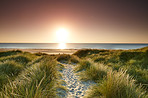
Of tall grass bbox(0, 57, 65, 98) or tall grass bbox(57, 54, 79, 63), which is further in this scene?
tall grass bbox(57, 54, 79, 63)

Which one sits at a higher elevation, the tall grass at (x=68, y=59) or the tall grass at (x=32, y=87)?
the tall grass at (x=32, y=87)

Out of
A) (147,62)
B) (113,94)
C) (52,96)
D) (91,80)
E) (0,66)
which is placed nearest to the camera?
(113,94)

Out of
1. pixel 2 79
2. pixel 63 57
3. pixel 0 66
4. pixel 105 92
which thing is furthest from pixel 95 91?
pixel 63 57

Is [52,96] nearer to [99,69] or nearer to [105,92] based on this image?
[105,92]

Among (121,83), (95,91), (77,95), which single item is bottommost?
(77,95)

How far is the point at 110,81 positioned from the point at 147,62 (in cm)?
913

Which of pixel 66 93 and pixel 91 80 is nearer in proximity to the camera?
pixel 66 93

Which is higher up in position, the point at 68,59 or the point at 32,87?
the point at 32,87

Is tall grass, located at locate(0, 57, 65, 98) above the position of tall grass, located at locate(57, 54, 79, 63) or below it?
above

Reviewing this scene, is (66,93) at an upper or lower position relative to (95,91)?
lower

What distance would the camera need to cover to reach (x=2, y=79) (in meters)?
4.48

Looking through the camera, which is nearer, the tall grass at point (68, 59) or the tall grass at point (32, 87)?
the tall grass at point (32, 87)

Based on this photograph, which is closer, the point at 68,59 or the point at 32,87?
the point at 32,87

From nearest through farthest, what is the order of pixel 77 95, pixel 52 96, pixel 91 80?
1. pixel 52 96
2. pixel 77 95
3. pixel 91 80
